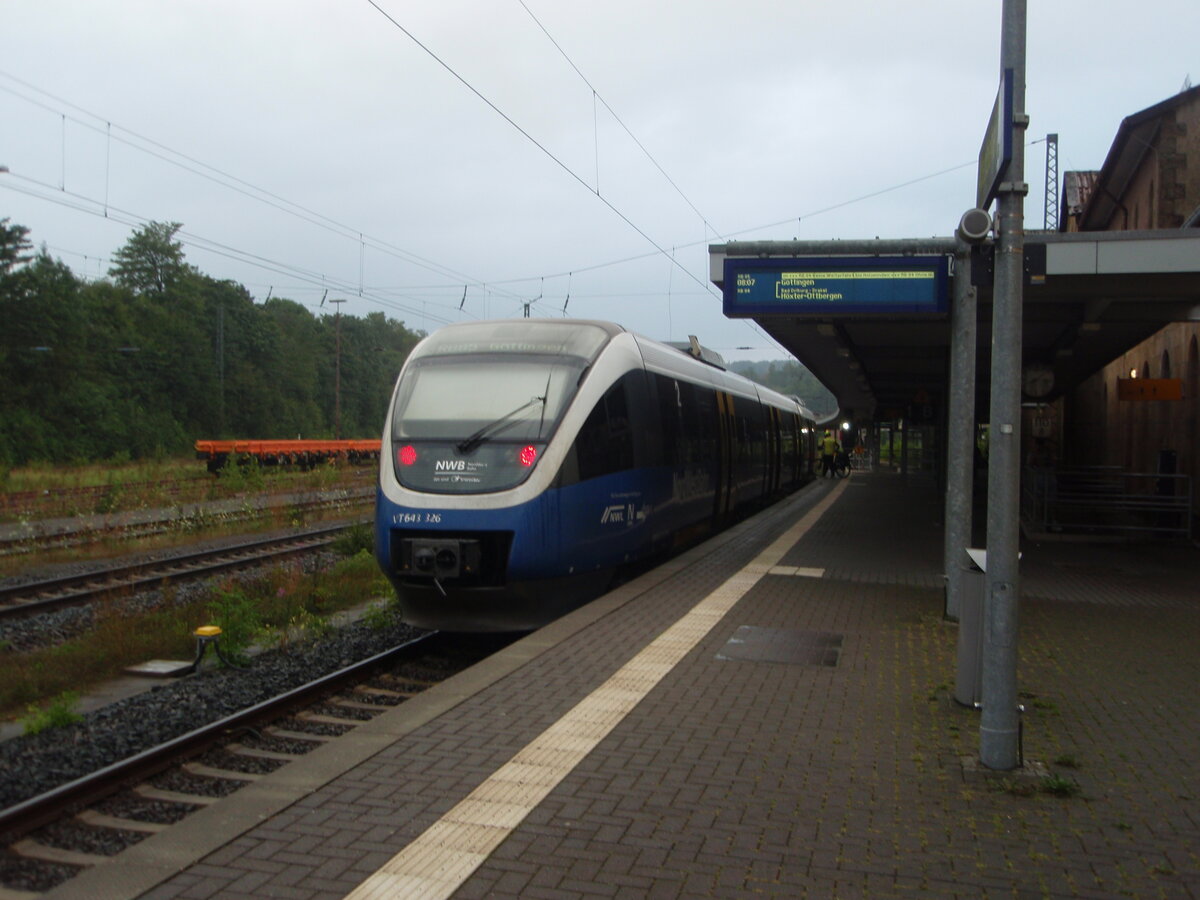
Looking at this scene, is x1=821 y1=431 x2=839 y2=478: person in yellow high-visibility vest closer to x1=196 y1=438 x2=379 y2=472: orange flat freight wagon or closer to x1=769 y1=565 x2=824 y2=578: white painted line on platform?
x1=196 y1=438 x2=379 y2=472: orange flat freight wagon

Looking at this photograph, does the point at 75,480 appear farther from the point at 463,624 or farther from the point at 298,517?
the point at 463,624

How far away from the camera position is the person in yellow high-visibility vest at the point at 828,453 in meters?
40.3

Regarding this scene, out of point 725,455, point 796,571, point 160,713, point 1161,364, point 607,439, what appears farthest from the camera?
point 1161,364

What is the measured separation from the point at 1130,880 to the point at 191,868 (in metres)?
3.57

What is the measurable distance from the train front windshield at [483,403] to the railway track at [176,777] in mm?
1749

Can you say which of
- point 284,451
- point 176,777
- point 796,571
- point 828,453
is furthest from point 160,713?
point 828,453

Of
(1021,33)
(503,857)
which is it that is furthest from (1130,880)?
(1021,33)

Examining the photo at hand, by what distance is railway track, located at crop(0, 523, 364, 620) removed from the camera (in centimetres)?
1202

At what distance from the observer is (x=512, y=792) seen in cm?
495

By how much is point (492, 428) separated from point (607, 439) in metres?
1.30

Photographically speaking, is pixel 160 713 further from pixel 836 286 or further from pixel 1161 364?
pixel 1161 364

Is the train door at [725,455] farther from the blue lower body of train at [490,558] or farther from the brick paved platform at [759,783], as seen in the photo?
the brick paved platform at [759,783]

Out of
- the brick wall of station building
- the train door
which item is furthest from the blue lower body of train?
the brick wall of station building

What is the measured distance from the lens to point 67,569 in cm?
1508
